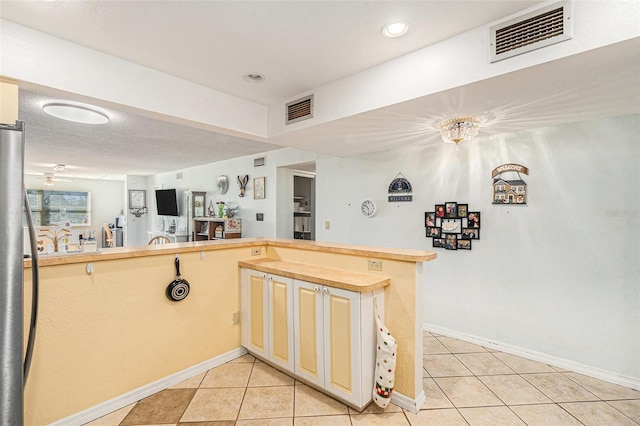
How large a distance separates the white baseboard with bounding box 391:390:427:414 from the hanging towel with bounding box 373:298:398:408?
0.57 feet

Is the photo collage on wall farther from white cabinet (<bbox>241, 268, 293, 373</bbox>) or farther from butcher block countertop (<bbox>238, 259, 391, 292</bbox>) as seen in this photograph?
white cabinet (<bbox>241, 268, 293, 373</bbox>)

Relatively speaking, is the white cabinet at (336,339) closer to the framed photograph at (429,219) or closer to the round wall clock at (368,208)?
the framed photograph at (429,219)

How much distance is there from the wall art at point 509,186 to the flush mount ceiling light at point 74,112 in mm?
4054

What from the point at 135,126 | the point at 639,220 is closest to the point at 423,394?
the point at 639,220

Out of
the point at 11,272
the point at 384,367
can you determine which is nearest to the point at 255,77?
the point at 11,272

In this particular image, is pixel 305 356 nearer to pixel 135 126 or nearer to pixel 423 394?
pixel 423 394

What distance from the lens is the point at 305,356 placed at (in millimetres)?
2182

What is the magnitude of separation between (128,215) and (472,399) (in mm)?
9134

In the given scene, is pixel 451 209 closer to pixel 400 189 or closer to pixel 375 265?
pixel 400 189

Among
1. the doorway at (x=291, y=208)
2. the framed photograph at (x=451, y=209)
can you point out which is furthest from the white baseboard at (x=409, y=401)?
the doorway at (x=291, y=208)

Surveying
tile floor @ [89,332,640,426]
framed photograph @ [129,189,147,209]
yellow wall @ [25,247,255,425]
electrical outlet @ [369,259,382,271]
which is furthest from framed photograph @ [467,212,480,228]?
framed photograph @ [129,189,147,209]

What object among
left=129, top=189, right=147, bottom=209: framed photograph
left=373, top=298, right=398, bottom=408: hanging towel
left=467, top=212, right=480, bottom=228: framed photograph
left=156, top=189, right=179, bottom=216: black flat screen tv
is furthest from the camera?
left=129, top=189, right=147, bottom=209: framed photograph

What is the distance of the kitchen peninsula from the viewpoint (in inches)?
69.6

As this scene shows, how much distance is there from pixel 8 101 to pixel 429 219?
3503mm
